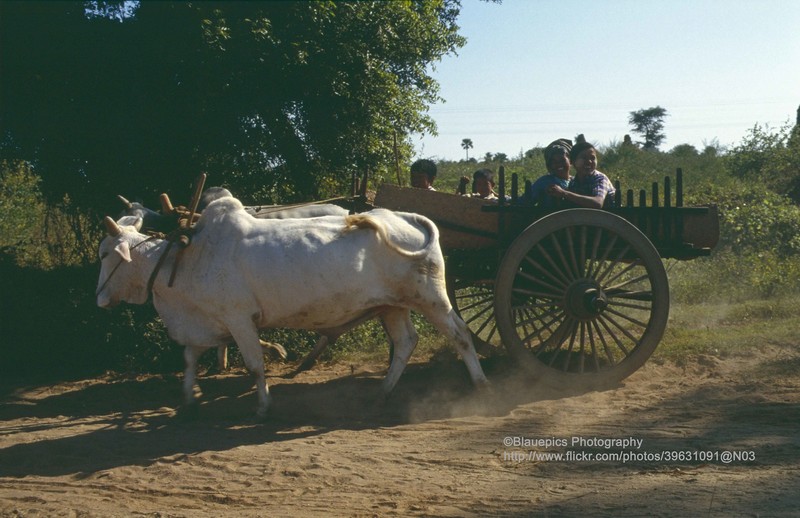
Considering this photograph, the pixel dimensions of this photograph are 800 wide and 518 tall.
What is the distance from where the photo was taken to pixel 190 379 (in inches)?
284

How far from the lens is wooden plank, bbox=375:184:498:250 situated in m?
7.74

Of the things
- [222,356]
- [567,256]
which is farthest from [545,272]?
[222,356]

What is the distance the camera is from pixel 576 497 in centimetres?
486

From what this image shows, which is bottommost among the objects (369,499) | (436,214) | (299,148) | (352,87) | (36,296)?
(369,499)

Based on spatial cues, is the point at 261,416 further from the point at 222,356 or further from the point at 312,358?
the point at 312,358

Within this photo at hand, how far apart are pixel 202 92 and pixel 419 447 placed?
192 inches

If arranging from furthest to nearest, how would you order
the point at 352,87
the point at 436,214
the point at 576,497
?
the point at 352,87 → the point at 436,214 → the point at 576,497

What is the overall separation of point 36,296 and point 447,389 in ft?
14.7

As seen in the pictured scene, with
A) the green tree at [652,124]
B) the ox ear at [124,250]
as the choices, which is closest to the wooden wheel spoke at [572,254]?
the ox ear at [124,250]

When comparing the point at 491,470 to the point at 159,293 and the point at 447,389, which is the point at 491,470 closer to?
the point at 447,389

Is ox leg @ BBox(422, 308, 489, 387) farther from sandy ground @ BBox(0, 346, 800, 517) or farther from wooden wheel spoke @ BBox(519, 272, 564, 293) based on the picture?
wooden wheel spoke @ BBox(519, 272, 564, 293)

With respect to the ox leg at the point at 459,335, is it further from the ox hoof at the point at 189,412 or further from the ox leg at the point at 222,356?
the ox leg at the point at 222,356

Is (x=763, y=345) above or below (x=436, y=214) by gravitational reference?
below

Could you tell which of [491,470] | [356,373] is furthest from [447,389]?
[491,470]
